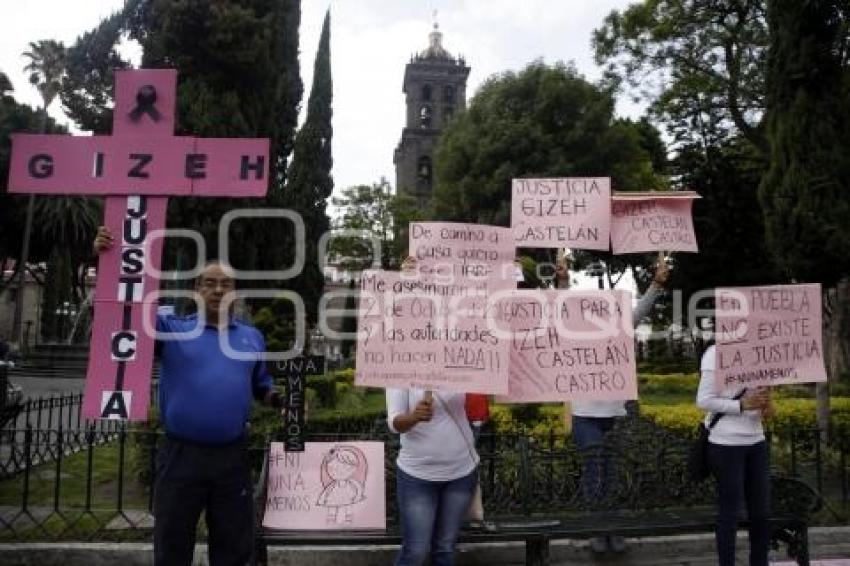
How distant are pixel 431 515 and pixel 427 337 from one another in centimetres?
93

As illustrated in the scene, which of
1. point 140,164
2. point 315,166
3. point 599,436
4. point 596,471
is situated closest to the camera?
point 140,164

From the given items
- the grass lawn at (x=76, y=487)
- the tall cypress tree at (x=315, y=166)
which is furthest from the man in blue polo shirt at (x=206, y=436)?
the tall cypress tree at (x=315, y=166)

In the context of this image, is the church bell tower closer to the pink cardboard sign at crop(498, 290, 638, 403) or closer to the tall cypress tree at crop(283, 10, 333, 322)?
the tall cypress tree at crop(283, 10, 333, 322)

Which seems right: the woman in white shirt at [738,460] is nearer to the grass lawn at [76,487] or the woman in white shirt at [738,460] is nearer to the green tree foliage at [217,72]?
the grass lawn at [76,487]

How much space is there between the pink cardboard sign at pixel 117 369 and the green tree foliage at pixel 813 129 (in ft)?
26.1

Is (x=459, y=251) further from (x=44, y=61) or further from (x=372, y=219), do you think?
(x=44, y=61)

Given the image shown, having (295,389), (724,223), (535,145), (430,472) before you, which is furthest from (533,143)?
(430,472)

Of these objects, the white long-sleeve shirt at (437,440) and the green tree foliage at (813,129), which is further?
the green tree foliage at (813,129)

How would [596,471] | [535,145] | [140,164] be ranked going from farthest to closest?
[535,145], [596,471], [140,164]

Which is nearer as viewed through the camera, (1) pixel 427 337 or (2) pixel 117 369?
(2) pixel 117 369

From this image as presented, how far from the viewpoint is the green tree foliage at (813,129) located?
9117mm

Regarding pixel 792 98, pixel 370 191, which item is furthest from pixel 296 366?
pixel 370 191

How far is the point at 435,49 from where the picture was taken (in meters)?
75.0

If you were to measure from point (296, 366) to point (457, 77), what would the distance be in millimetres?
70357
